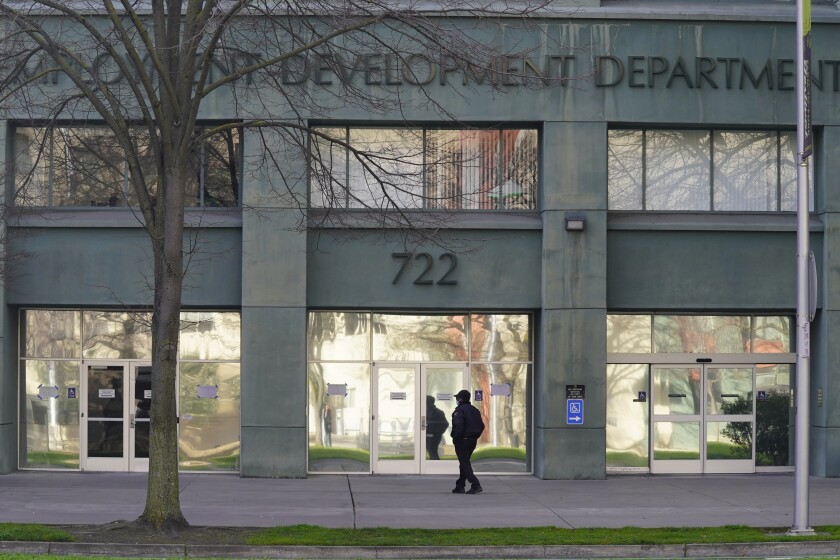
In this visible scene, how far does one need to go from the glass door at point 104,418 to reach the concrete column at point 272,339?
→ 2436 mm

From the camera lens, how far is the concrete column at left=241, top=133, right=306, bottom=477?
1955cm

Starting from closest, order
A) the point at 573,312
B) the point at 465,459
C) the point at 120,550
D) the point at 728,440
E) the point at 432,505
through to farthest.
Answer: the point at 120,550 → the point at 432,505 → the point at 465,459 → the point at 573,312 → the point at 728,440

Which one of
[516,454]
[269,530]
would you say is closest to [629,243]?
[516,454]

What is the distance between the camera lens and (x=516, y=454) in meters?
20.5

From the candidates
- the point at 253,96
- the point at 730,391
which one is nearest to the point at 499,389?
the point at 730,391

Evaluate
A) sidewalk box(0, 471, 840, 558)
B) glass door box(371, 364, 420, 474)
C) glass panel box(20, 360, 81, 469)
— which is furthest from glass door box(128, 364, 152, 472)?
glass door box(371, 364, 420, 474)

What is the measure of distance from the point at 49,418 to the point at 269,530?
874cm

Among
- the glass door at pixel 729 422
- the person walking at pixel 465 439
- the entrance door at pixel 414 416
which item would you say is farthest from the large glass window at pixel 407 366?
the glass door at pixel 729 422

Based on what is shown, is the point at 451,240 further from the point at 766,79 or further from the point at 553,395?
the point at 766,79

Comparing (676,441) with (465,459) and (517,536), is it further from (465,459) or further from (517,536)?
(517,536)

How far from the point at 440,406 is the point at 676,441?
451cm

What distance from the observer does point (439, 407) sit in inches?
805

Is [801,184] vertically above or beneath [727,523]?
above

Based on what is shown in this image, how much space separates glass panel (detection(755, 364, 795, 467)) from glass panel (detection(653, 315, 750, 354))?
716 millimetres
